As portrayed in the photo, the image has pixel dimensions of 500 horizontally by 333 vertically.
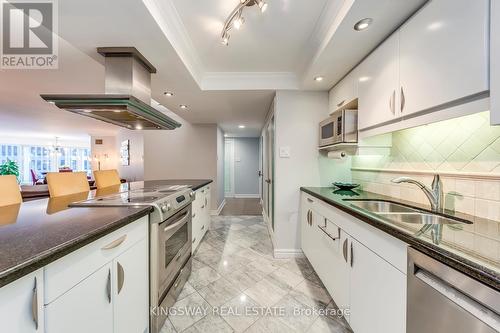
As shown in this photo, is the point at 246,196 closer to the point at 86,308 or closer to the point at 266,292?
the point at 266,292

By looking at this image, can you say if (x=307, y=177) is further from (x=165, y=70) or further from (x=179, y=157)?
(x=179, y=157)

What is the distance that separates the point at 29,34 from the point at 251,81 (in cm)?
201

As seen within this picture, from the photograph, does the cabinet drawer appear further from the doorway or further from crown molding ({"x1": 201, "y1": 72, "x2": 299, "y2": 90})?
the doorway

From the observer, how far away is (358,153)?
5.95ft

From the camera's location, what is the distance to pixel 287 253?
2521 millimetres

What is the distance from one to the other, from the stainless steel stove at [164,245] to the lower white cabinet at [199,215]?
572 mm

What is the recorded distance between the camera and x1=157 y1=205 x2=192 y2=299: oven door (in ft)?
4.68

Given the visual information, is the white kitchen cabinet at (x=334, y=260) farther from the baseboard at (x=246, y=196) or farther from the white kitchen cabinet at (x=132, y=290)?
the baseboard at (x=246, y=196)

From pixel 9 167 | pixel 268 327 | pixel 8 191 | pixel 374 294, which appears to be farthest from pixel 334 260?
pixel 9 167

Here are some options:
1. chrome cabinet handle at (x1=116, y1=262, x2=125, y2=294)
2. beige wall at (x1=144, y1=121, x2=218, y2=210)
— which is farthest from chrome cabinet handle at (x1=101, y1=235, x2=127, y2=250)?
beige wall at (x1=144, y1=121, x2=218, y2=210)

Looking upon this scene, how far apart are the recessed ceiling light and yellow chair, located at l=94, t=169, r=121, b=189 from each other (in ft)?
9.52

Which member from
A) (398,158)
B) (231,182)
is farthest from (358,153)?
(231,182)

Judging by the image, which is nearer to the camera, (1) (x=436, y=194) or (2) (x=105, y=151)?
(1) (x=436, y=194)

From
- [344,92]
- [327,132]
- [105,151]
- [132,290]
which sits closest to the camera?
[132,290]
